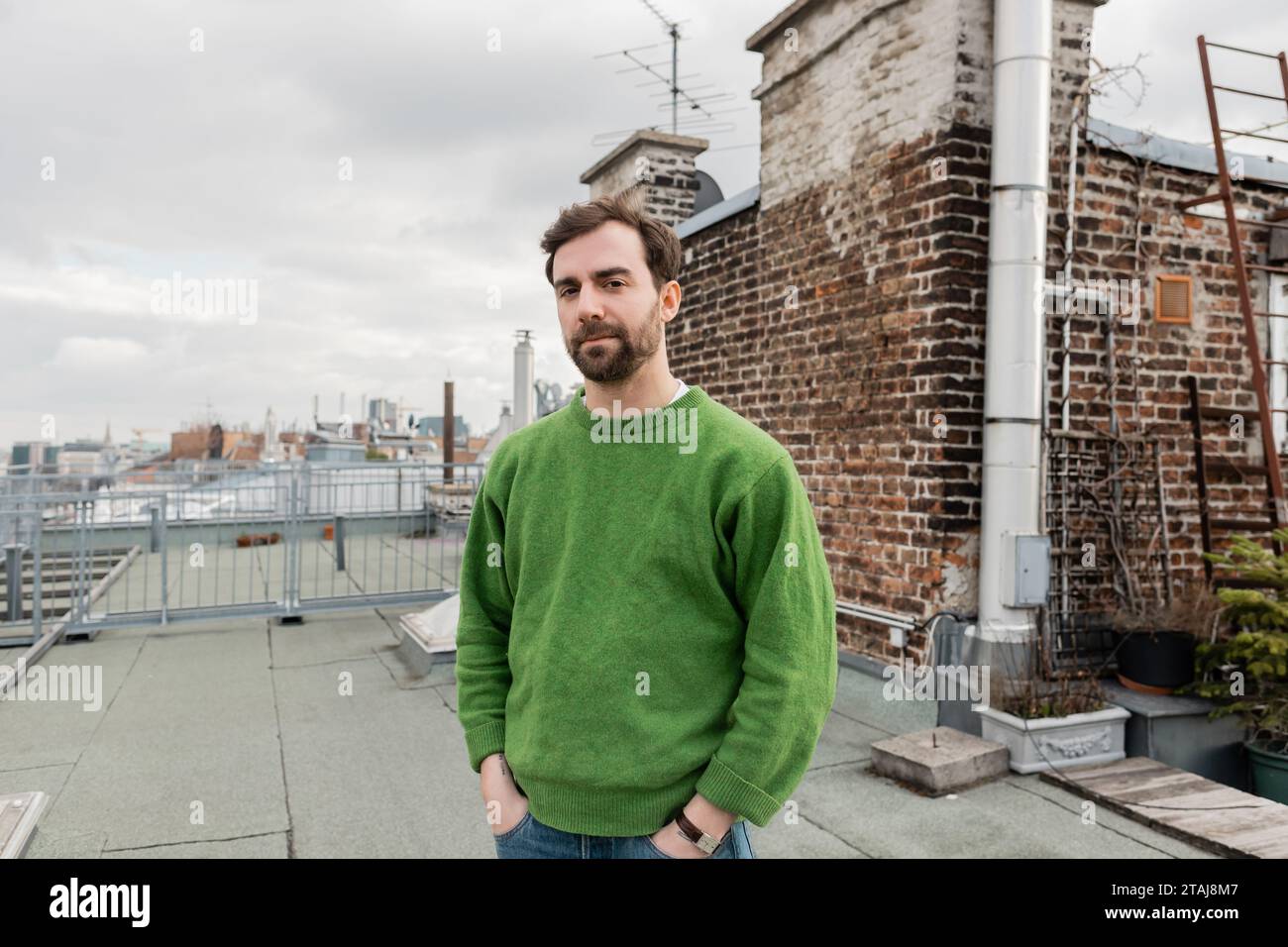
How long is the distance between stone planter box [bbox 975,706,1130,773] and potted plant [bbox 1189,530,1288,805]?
0.59 meters

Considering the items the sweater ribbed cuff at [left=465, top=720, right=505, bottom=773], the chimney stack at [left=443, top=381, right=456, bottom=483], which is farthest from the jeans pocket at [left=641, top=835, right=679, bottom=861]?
the chimney stack at [left=443, top=381, right=456, bottom=483]

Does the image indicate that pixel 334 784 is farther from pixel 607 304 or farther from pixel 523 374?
pixel 523 374

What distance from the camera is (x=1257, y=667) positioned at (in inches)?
181

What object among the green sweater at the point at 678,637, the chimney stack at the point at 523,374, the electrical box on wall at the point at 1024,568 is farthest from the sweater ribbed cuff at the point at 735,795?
the chimney stack at the point at 523,374

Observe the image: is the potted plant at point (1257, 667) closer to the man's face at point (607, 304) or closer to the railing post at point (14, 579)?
the man's face at point (607, 304)

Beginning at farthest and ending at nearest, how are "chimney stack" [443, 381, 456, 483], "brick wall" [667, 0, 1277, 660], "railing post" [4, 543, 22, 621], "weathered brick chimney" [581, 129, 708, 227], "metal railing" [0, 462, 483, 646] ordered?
"chimney stack" [443, 381, 456, 483], "weathered brick chimney" [581, 129, 708, 227], "metal railing" [0, 462, 483, 646], "railing post" [4, 543, 22, 621], "brick wall" [667, 0, 1277, 660]

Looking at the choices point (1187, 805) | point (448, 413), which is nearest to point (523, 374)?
point (1187, 805)

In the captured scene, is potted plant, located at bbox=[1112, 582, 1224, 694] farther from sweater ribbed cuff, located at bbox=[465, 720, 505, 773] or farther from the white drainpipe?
sweater ribbed cuff, located at bbox=[465, 720, 505, 773]

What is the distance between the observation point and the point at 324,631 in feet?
25.6

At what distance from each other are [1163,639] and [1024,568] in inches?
35.0

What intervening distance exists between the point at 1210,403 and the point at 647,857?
6125 mm

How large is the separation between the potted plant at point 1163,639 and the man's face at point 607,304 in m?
4.67

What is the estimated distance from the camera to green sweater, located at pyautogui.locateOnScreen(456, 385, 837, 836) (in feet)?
5.21
